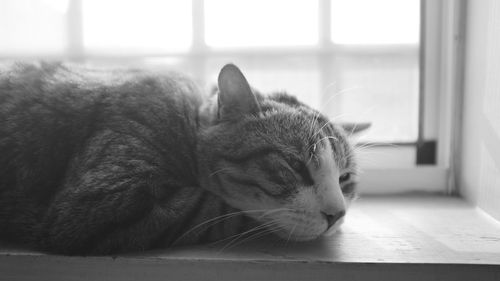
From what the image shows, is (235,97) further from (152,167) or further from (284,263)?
(284,263)

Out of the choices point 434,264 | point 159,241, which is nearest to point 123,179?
point 159,241

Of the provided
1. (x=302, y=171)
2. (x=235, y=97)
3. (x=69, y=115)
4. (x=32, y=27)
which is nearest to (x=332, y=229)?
(x=302, y=171)

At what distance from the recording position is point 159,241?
1.02 m

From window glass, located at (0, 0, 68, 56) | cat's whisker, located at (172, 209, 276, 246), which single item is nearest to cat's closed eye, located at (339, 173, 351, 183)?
cat's whisker, located at (172, 209, 276, 246)

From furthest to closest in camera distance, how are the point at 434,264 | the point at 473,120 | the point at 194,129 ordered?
1. the point at 473,120
2. the point at 194,129
3. the point at 434,264

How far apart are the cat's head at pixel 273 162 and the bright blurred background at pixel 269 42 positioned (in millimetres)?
445

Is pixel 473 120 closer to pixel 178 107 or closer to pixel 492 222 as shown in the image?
pixel 492 222

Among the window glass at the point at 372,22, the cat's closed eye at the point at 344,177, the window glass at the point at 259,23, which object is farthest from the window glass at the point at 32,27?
the cat's closed eye at the point at 344,177

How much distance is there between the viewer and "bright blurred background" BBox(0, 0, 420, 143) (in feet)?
5.13

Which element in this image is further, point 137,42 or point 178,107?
point 137,42

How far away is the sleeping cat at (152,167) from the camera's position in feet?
3.28

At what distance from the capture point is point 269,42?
1599mm

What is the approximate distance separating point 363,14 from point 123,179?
38.6 inches

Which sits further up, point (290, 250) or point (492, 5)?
point (492, 5)
